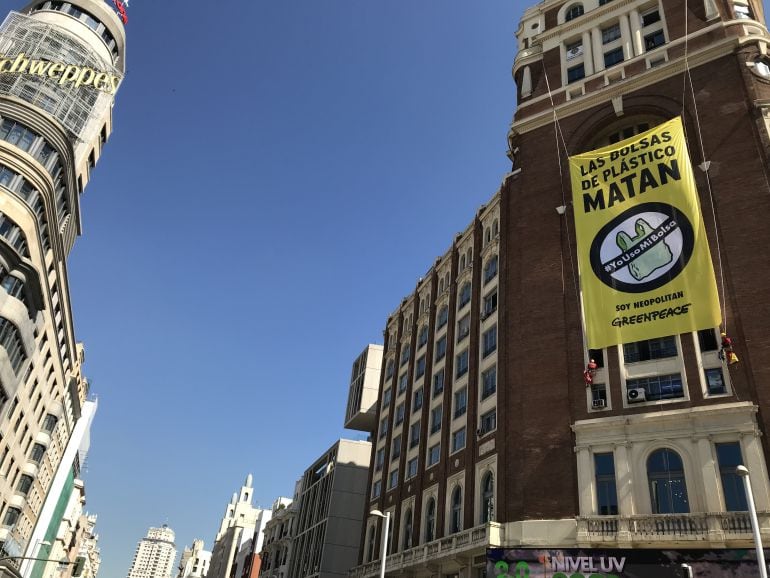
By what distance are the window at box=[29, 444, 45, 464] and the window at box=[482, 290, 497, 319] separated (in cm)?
5298

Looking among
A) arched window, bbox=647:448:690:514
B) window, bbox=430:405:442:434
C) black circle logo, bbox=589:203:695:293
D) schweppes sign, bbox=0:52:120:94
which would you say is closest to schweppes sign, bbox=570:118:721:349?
black circle logo, bbox=589:203:695:293

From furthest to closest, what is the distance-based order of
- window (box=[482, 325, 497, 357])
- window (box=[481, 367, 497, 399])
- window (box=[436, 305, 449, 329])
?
1. window (box=[436, 305, 449, 329])
2. window (box=[482, 325, 497, 357])
3. window (box=[481, 367, 497, 399])

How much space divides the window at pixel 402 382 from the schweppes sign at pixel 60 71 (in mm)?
41310

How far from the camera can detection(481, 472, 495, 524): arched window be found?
3588cm

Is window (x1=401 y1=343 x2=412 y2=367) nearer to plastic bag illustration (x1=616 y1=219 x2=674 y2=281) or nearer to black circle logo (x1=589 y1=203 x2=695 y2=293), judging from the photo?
black circle logo (x1=589 y1=203 x2=695 y2=293)

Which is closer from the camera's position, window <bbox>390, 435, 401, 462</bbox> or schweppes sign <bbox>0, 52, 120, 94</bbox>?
window <bbox>390, 435, 401, 462</bbox>

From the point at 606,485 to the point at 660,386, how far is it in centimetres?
581

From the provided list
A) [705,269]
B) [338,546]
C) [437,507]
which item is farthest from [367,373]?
[705,269]

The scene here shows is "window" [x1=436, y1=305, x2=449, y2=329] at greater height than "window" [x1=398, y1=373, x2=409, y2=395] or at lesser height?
greater

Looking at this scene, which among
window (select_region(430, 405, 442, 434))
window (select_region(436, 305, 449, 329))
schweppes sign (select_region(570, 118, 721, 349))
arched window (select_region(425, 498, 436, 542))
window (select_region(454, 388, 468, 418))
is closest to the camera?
schweppes sign (select_region(570, 118, 721, 349))

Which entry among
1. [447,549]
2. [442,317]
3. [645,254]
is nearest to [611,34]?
[645,254]

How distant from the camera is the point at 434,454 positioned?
46.2 m

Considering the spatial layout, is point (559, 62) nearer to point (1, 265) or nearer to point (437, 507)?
point (437, 507)

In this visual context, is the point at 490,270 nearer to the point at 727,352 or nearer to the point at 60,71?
the point at 727,352
